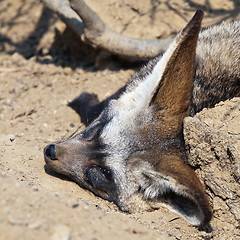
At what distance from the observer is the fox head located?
125 inches

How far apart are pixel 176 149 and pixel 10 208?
1628 mm

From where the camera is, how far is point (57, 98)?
5469mm

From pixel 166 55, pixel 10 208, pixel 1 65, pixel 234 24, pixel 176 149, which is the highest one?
pixel 234 24

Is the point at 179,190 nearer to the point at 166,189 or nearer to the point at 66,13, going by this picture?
the point at 166,189

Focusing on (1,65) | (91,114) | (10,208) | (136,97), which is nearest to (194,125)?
(136,97)

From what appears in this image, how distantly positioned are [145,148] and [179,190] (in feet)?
1.78

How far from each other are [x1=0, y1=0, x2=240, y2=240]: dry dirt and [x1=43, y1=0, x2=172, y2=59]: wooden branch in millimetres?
396

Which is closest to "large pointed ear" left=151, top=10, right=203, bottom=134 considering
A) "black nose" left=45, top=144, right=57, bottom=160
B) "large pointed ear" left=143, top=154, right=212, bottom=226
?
"large pointed ear" left=143, top=154, right=212, bottom=226

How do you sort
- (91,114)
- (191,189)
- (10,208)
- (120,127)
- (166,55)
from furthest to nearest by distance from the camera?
(91,114) < (120,127) < (166,55) < (191,189) < (10,208)

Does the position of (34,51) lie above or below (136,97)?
below

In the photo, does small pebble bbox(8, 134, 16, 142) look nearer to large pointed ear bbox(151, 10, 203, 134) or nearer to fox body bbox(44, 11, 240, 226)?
fox body bbox(44, 11, 240, 226)

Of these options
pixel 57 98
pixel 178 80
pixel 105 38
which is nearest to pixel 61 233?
pixel 178 80

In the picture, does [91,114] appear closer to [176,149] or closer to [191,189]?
[176,149]

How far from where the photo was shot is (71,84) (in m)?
5.75
